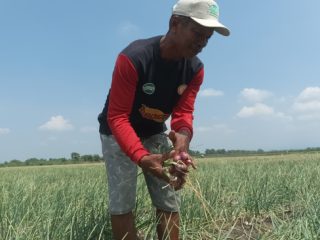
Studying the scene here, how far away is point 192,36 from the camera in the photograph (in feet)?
7.35

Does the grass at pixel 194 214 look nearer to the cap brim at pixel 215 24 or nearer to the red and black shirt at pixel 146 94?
the red and black shirt at pixel 146 94

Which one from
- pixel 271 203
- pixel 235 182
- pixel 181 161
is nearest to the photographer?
pixel 181 161

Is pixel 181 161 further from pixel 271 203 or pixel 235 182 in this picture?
pixel 235 182

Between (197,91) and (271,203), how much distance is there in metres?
1.45

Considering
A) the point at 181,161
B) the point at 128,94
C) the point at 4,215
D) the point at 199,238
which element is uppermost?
the point at 128,94

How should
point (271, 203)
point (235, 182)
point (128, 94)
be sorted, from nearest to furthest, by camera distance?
1. point (128, 94)
2. point (271, 203)
3. point (235, 182)

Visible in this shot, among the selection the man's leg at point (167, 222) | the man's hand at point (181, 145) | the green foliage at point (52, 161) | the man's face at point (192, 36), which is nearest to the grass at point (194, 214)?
the man's leg at point (167, 222)

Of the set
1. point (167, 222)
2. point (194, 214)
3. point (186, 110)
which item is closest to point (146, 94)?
point (186, 110)

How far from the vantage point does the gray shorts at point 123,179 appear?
8.60 feet

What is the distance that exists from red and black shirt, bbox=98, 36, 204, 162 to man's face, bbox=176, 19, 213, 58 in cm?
22

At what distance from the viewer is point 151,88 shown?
8.17 feet

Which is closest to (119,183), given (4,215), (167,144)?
(167,144)

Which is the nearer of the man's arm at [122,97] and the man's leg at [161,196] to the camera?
the man's arm at [122,97]

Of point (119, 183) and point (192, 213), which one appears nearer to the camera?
point (119, 183)
